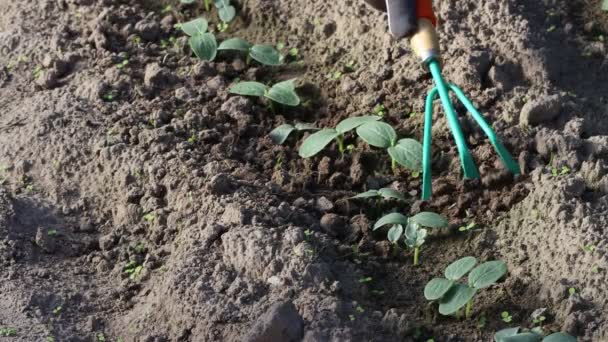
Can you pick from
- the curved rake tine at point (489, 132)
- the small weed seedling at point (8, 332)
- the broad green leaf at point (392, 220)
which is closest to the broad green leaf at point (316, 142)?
the broad green leaf at point (392, 220)

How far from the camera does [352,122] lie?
2.63 m

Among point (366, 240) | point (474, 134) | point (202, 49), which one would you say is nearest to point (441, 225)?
point (366, 240)

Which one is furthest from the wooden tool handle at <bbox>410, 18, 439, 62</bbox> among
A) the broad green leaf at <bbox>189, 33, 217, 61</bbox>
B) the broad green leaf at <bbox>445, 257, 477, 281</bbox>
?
the broad green leaf at <bbox>189, 33, 217, 61</bbox>

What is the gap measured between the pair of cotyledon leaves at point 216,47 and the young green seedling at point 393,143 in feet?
1.39

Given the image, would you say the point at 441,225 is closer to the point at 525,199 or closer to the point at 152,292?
the point at 525,199

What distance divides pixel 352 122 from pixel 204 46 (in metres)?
0.53

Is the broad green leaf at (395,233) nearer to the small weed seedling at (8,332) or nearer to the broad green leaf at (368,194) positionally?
the broad green leaf at (368,194)

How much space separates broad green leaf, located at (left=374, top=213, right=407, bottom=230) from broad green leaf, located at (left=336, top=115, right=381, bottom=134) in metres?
0.28

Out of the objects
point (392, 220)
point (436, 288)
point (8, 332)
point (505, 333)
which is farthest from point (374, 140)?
point (8, 332)

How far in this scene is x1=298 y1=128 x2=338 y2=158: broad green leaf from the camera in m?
2.61

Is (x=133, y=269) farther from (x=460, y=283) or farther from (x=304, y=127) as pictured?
(x=460, y=283)

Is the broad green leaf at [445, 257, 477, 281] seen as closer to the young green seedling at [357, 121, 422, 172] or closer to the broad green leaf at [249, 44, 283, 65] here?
the young green seedling at [357, 121, 422, 172]

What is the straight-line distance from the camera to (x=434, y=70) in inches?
91.3

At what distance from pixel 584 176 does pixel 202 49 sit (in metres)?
1.06
